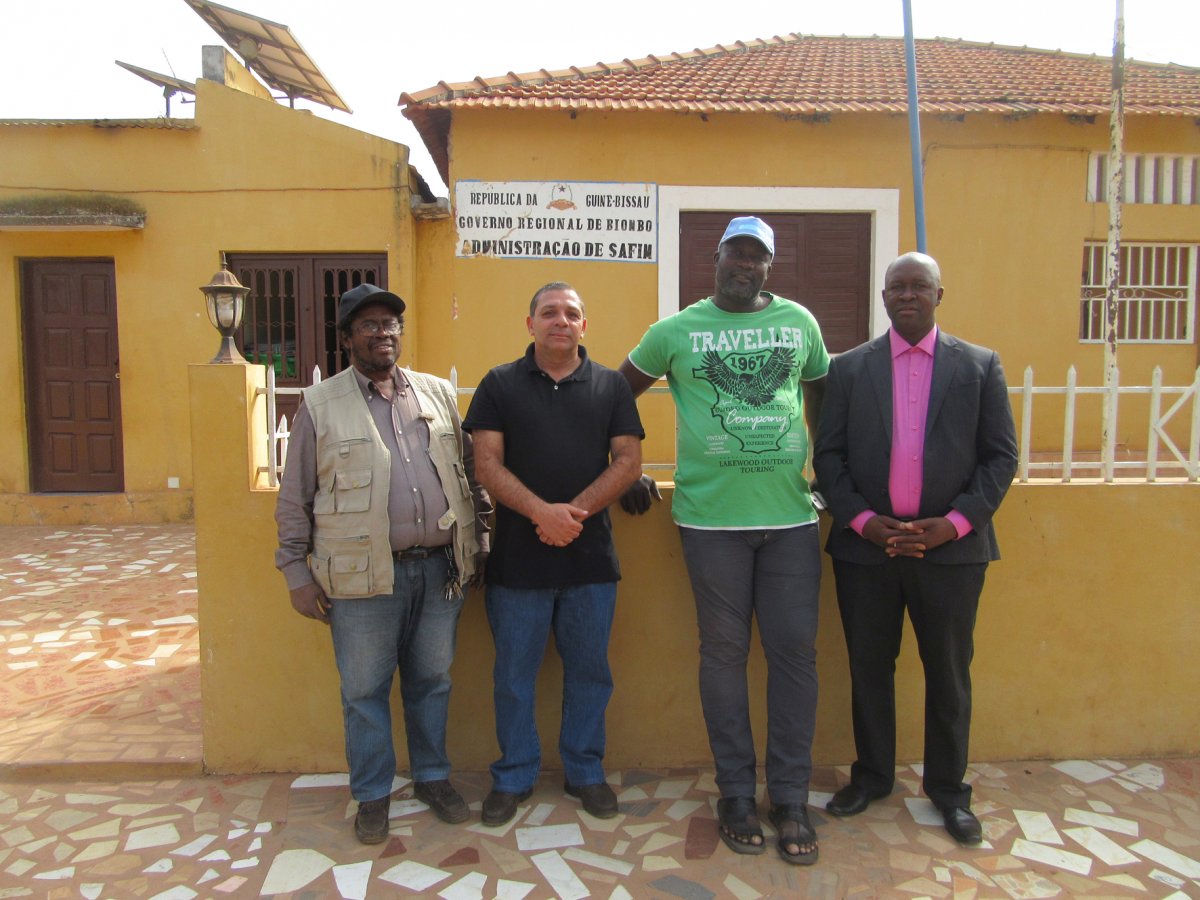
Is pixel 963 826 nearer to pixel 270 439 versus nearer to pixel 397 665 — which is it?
pixel 397 665

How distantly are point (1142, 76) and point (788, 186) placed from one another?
4.30 metres

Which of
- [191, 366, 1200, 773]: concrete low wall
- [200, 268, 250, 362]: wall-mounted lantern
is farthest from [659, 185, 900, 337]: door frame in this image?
[200, 268, 250, 362]: wall-mounted lantern

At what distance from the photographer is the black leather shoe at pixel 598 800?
9.32ft

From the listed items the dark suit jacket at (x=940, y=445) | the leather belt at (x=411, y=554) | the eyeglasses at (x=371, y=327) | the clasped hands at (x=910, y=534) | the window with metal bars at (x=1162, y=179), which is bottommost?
the leather belt at (x=411, y=554)

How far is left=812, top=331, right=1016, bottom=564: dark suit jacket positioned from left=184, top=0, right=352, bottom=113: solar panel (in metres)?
7.77

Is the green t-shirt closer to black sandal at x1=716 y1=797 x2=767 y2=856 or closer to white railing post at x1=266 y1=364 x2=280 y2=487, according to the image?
black sandal at x1=716 y1=797 x2=767 y2=856

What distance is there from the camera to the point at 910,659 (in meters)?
3.27

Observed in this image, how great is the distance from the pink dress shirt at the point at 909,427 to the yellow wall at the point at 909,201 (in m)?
4.62

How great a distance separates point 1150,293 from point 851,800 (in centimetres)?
720

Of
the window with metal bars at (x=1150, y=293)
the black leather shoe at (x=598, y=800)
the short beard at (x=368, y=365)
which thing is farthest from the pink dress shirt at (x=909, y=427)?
Answer: the window with metal bars at (x=1150, y=293)

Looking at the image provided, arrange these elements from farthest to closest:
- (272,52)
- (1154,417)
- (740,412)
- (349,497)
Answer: (272,52), (1154,417), (740,412), (349,497)

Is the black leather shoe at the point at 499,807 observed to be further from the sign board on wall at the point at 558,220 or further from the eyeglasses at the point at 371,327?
the sign board on wall at the point at 558,220

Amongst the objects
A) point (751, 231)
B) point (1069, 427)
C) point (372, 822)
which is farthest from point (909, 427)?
point (372, 822)

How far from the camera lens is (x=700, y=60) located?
28.3 ft
